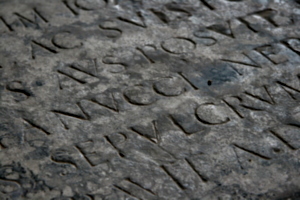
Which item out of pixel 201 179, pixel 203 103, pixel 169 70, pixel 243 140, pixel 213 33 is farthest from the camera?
pixel 213 33

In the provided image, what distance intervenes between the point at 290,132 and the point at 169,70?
0.85 m

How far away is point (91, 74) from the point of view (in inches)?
143

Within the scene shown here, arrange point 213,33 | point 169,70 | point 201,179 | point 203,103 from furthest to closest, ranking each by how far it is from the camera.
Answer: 1. point 213,33
2. point 169,70
3. point 203,103
4. point 201,179

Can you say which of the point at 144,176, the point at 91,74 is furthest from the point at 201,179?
the point at 91,74

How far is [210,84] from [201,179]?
0.76 metres

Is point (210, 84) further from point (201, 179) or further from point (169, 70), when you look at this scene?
point (201, 179)

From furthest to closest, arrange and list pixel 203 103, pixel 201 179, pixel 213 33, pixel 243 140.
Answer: pixel 213 33, pixel 203 103, pixel 243 140, pixel 201 179

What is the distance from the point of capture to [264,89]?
3504 millimetres

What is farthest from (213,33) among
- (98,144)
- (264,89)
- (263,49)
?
(98,144)

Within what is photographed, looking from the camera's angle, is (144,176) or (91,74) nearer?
(144,176)

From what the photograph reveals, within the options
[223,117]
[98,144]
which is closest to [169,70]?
[223,117]

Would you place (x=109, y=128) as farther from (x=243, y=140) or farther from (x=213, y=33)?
(x=213, y=33)

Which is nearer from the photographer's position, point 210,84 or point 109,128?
point 109,128

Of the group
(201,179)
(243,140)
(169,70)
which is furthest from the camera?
(169,70)
